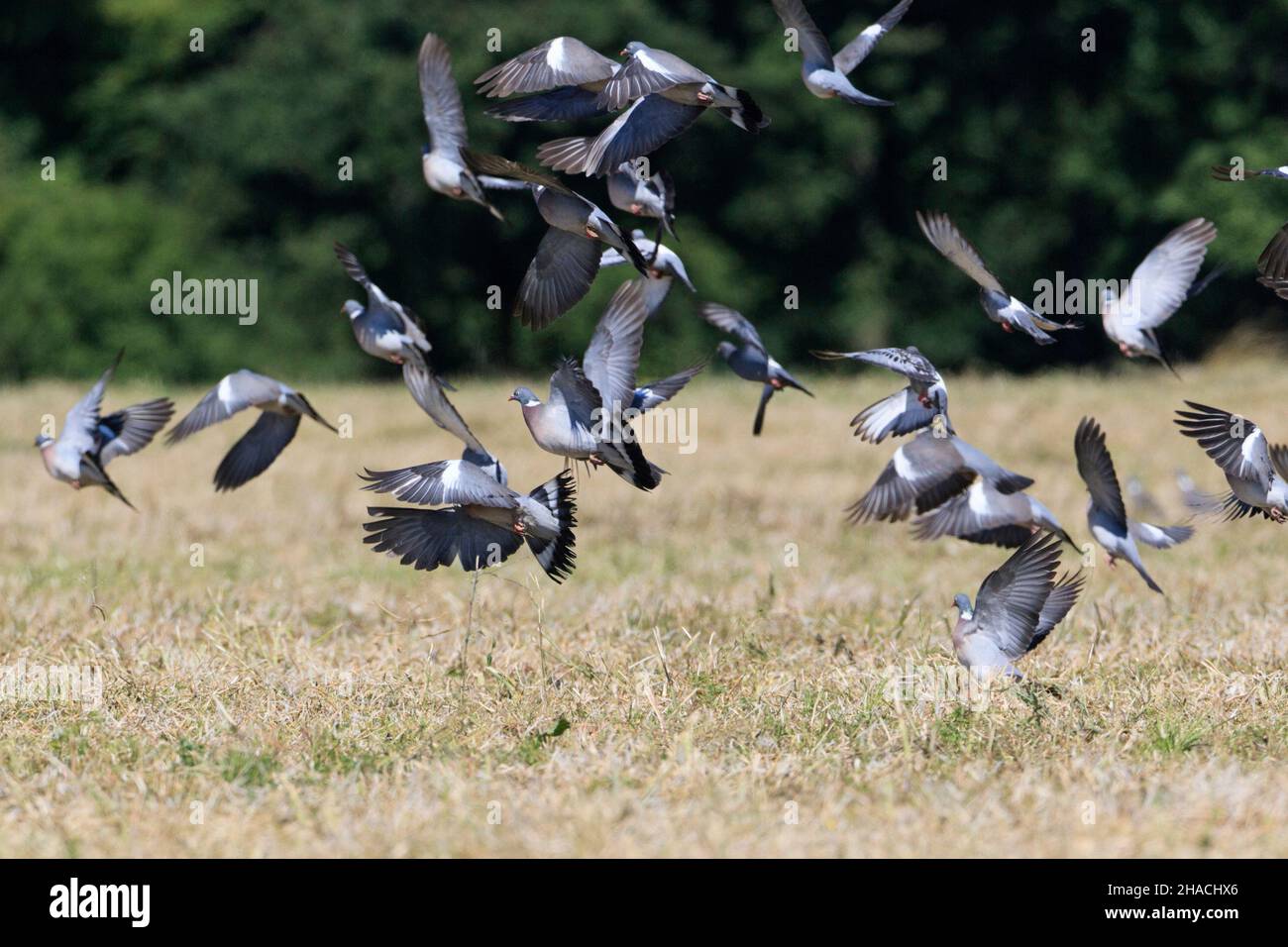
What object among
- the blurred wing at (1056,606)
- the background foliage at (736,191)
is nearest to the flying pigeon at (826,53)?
the blurred wing at (1056,606)

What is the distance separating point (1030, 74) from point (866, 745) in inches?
794

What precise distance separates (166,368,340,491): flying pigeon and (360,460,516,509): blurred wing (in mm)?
760

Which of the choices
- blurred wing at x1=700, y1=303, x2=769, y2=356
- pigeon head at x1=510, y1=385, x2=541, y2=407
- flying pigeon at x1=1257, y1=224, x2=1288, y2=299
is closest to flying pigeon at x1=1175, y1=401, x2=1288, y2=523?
flying pigeon at x1=1257, y1=224, x2=1288, y2=299

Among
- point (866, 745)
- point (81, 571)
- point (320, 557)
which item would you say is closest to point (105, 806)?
point (866, 745)

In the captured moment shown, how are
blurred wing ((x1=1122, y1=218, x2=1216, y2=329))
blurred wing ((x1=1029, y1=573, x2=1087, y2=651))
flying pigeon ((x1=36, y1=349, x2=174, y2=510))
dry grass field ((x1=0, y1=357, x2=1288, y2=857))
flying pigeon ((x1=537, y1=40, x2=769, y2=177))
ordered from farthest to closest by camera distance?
flying pigeon ((x1=36, y1=349, x2=174, y2=510)) → blurred wing ((x1=1122, y1=218, x2=1216, y2=329)) → blurred wing ((x1=1029, y1=573, x2=1087, y2=651)) → flying pigeon ((x1=537, y1=40, x2=769, y2=177)) → dry grass field ((x1=0, y1=357, x2=1288, y2=857))

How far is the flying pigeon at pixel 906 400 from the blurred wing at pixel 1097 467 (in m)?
0.37

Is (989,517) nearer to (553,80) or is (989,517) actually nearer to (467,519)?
(467,519)

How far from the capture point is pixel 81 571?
705 cm

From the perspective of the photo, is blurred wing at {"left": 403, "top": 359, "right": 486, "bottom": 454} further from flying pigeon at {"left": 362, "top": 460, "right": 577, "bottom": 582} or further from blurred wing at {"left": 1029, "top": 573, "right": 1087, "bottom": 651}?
blurred wing at {"left": 1029, "top": 573, "right": 1087, "bottom": 651}

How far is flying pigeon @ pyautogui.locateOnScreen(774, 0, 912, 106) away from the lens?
15.5 feet

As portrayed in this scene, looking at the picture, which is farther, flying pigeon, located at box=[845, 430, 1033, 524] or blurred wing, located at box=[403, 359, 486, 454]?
flying pigeon, located at box=[845, 430, 1033, 524]

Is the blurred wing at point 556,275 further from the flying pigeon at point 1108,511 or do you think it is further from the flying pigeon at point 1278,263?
the flying pigeon at point 1278,263
